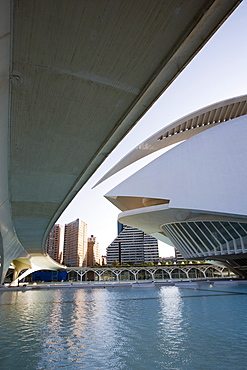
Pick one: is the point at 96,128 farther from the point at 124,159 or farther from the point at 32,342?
the point at 124,159

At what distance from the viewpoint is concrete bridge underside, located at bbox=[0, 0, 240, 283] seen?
9.44 feet

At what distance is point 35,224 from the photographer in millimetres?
13797

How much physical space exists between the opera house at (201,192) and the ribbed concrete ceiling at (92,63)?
55.5 feet

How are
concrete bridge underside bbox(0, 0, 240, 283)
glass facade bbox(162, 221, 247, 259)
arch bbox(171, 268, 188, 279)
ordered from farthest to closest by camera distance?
1. arch bbox(171, 268, 188, 279)
2. glass facade bbox(162, 221, 247, 259)
3. concrete bridge underside bbox(0, 0, 240, 283)

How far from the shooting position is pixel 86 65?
3.56 meters

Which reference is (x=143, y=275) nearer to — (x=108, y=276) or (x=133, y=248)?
(x=108, y=276)

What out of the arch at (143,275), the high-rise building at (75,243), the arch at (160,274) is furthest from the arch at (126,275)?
the high-rise building at (75,243)

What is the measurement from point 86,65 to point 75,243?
103230mm

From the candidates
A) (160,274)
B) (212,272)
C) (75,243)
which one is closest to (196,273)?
(212,272)

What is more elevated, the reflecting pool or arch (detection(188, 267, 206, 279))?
arch (detection(188, 267, 206, 279))

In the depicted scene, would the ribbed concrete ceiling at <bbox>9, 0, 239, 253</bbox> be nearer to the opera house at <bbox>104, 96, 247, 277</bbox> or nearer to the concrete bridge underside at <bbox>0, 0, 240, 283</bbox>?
the concrete bridge underside at <bbox>0, 0, 240, 283</bbox>

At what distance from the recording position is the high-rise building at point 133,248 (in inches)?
4198

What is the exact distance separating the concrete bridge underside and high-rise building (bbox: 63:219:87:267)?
99.4 meters

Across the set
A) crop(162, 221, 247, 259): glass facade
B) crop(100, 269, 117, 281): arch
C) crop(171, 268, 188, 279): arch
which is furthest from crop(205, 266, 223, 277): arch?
crop(162, 221, 247, 259): glass facade
